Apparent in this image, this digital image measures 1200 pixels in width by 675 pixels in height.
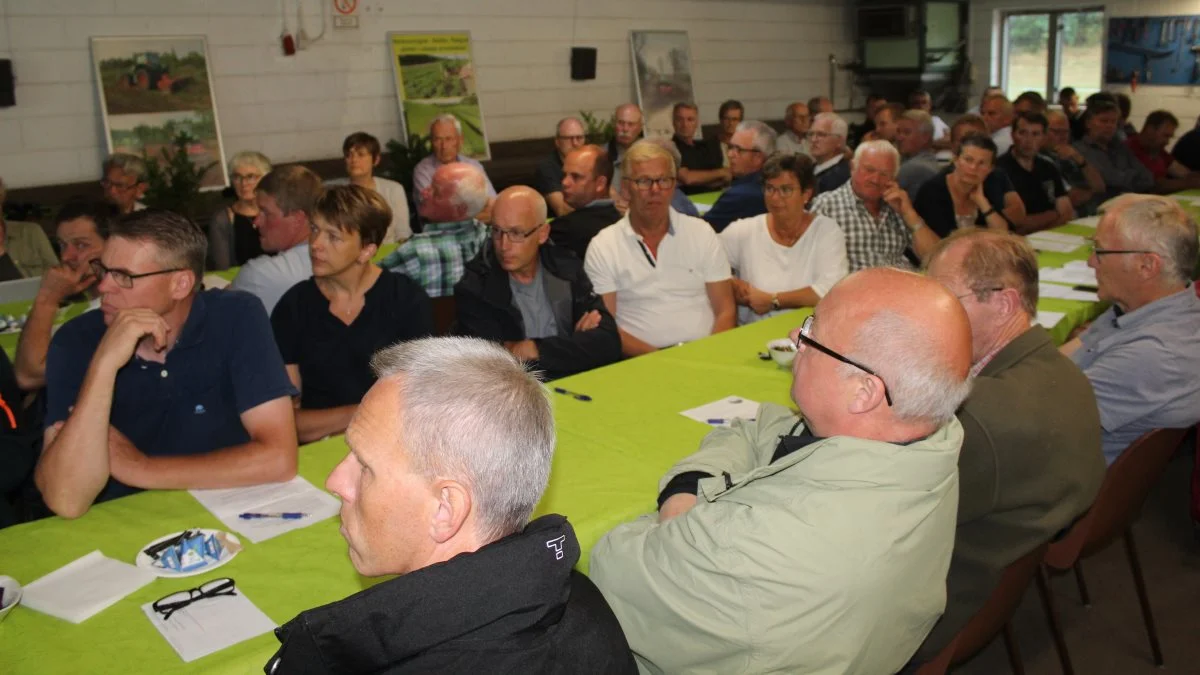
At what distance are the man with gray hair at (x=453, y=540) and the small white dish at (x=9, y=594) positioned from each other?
31.9 inches

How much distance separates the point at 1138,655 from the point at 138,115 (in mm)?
6682

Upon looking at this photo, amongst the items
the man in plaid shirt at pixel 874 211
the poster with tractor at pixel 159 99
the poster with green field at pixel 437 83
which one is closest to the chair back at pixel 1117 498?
the man in plaid shirt at pixel 874 211

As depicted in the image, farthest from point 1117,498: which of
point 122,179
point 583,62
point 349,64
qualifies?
point 583,62

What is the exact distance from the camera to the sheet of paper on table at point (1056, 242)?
532 cm

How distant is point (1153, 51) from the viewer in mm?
11602

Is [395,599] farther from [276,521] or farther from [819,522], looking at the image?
[276,521]

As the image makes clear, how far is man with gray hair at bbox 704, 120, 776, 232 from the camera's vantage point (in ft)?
18.6

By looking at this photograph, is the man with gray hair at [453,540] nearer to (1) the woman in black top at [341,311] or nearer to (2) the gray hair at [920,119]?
(1) the woman in black top at [341,311]

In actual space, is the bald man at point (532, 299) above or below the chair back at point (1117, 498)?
above

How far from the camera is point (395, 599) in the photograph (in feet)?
4.03

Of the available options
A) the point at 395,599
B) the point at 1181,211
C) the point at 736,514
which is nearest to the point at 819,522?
the point at 736,514

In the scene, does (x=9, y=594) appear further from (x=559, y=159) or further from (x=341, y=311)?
(x=559, y=159)

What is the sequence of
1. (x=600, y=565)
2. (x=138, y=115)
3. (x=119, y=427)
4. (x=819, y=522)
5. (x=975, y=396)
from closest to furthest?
1. (x=819, y=522)
2. (x=600, y=565)
3. (x=975, y=396)
4. (x=119, y=427)
5. (x=138, y=115)

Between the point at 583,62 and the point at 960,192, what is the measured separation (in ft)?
16.3
